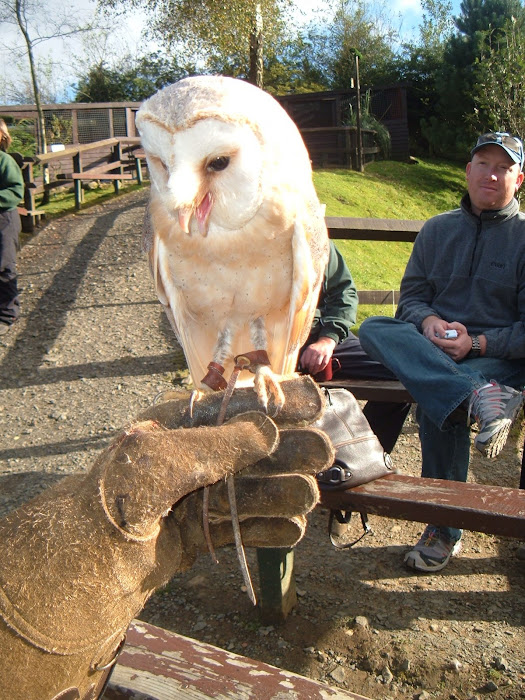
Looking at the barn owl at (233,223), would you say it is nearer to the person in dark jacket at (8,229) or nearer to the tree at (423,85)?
the person in dark jacket at (8,229)

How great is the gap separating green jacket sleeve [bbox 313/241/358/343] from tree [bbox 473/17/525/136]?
433 inches

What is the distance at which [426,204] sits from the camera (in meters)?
13.3

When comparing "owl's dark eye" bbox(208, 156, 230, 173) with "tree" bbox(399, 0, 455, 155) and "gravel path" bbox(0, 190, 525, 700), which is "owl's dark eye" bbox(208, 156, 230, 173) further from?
"tree" bbox(399, 0, 455, 155)

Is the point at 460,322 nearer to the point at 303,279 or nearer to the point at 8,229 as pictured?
the point at 303,279

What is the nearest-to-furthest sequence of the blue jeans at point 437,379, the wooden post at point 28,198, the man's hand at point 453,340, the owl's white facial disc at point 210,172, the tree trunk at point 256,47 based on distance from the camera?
the owl's white facial disc at point 210,172 → the blue jeans at point 437,379 → the man's hand at point 453,340 → the wooden post at point 28,198 → the tree trunk at point 256,47

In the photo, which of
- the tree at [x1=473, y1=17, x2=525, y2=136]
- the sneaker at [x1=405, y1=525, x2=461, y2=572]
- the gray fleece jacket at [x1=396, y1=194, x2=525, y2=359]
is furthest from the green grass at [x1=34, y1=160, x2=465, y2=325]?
the sneaker at [x1=405, y1=525, x2=461, y2=572]

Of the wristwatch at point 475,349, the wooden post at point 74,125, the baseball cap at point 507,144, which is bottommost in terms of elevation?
the wristwatch at point 475,349

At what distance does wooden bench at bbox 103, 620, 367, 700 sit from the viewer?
142 cm

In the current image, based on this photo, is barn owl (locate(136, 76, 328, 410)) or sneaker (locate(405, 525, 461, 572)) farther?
sneaker (locate(405, 525, 461, 572))

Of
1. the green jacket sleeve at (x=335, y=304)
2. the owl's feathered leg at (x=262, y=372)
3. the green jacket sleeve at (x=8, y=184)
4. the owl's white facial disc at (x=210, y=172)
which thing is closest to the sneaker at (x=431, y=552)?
the green jacket sleeve at (x=335, y=304)

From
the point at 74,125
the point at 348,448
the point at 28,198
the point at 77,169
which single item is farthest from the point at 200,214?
the point at 74,125

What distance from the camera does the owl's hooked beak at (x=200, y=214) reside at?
67.3 inches

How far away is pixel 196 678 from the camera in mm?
1481

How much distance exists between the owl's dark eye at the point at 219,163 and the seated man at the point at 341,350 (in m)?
1.25
